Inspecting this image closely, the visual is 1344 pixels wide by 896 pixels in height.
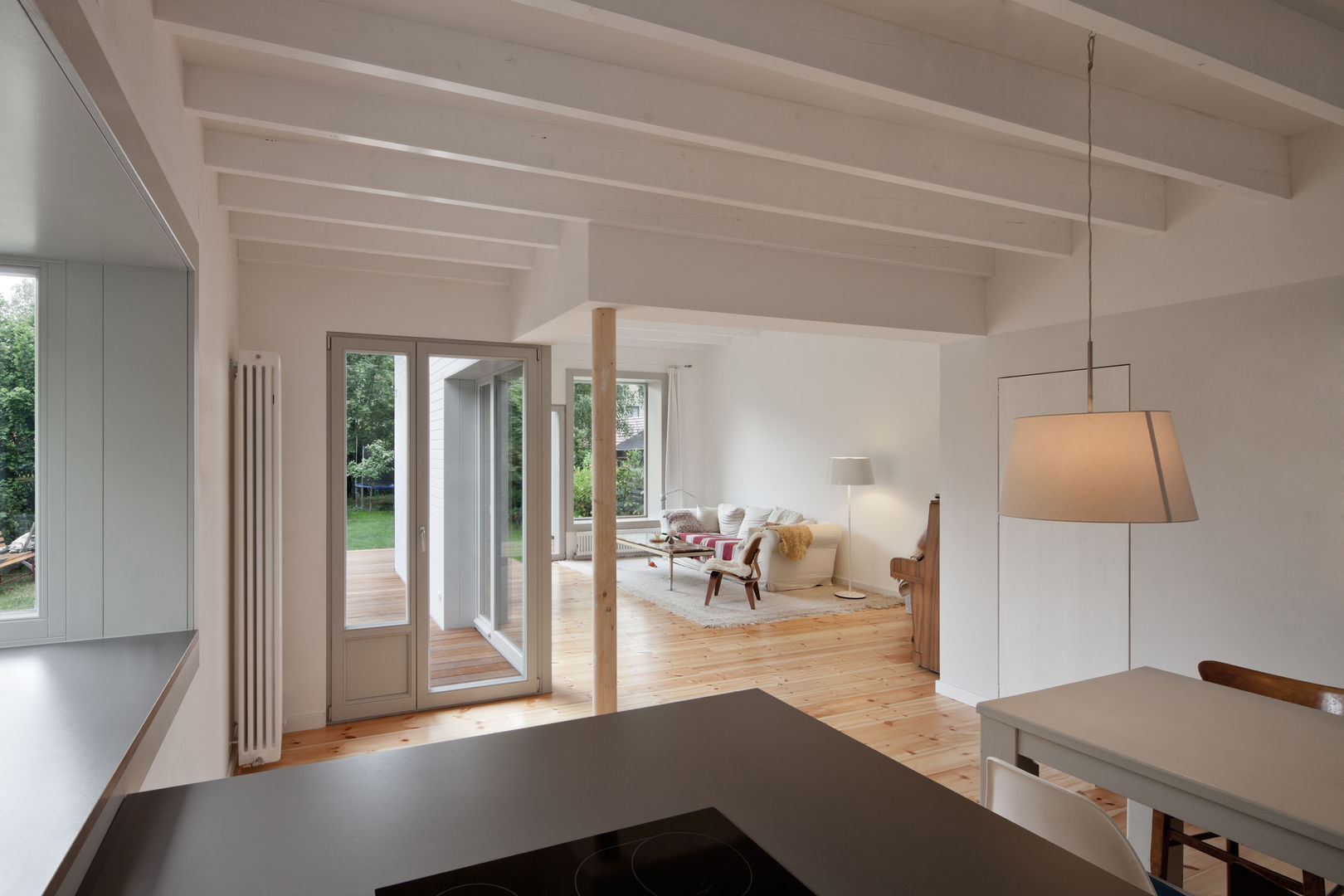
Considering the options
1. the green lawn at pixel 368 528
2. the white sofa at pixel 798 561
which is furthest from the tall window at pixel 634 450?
the green lawn at pixel 368 528

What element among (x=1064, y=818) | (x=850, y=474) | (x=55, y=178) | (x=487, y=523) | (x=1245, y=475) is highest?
(x=55, y=178)

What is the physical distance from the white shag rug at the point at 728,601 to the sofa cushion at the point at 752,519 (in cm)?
61

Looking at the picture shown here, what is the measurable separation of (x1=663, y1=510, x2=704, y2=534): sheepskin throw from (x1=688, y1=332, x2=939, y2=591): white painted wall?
2.85 feet

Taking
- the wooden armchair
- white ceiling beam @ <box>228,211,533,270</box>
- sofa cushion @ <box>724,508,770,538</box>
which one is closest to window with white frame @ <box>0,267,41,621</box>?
white ceiling beam @ <box>228,211,533,270</box>

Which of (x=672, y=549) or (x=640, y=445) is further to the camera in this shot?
(x=640, y=445)

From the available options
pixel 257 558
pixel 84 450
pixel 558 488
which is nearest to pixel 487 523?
pixel 257 558

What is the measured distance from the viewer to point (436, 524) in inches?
171

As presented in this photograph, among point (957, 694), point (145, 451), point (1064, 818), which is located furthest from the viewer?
point (957, 694)

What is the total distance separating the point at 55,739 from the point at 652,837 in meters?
0.88

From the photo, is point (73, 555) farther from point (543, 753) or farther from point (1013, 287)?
point (1013, 287)

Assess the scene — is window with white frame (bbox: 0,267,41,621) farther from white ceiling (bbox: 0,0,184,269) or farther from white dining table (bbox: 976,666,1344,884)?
white dining table (bbox: 976,666,1344,884)

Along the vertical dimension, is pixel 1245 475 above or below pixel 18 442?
below

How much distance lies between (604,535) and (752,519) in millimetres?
5252

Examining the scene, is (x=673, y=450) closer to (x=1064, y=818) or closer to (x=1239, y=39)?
(x=1239, y=39)
